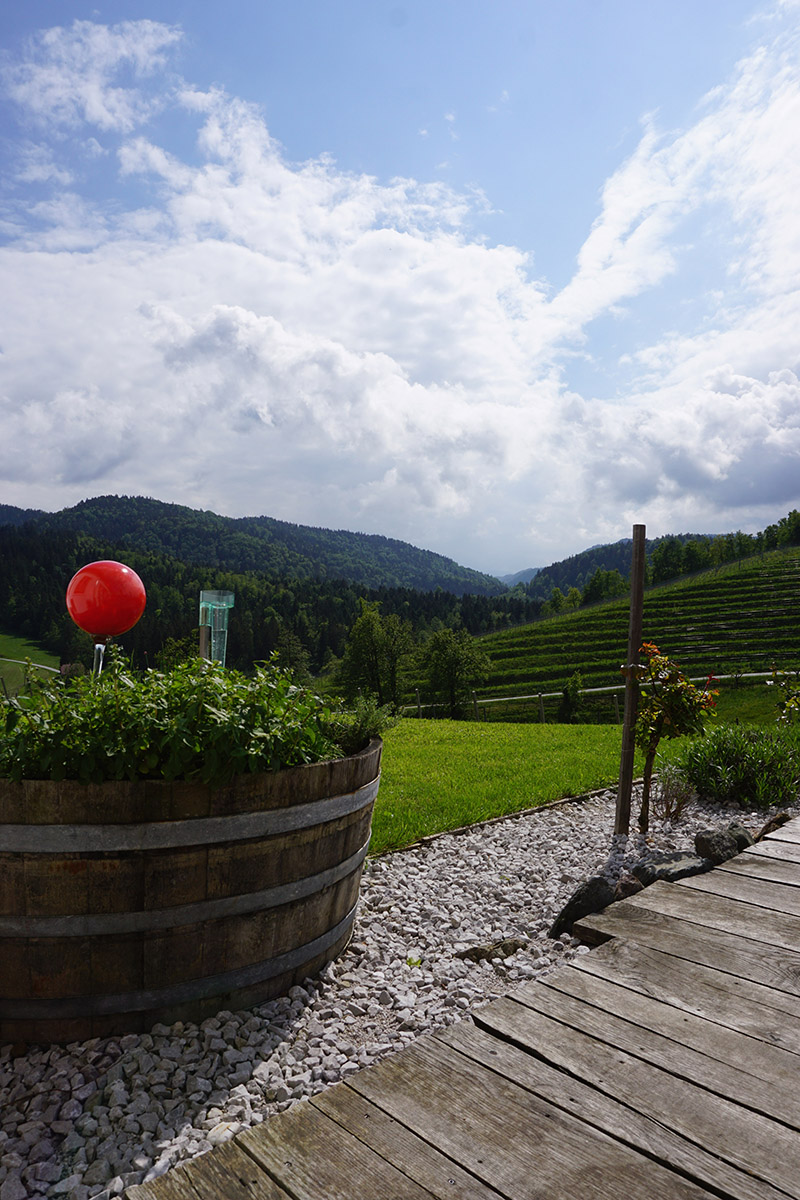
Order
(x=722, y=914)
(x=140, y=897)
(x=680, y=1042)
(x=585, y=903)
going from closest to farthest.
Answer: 1. (x=680, y=1042)
2. (x=140, y=897)
3. (x=722, y=914)
4. (x=585, y=903)

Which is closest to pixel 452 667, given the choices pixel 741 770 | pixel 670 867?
pixel 741 770

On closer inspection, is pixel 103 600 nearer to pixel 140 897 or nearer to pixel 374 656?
pixel 140 897

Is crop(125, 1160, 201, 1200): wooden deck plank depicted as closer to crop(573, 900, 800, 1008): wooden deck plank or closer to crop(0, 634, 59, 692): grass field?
crop(573, 900, 800, 1008): wooden deck plank

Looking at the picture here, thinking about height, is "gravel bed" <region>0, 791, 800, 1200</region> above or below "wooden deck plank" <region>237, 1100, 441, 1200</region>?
below

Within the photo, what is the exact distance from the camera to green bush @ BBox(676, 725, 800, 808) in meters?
7.31

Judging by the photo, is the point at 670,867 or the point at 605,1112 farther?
the point at 670,867

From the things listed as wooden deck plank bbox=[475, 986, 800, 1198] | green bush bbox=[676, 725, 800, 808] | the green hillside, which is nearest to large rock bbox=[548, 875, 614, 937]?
wooden deck plank bbox=[475, 986, 800, 1198]

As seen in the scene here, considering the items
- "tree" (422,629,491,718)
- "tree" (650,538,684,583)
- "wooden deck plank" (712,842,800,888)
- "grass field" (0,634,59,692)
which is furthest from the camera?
"tree" (650,538,684,583)

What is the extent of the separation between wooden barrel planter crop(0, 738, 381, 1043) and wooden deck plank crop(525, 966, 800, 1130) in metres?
1.20

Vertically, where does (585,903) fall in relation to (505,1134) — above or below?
below

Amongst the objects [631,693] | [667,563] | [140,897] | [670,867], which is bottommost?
[670,867]

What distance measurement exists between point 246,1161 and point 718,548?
116964 mm

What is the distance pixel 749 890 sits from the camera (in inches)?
147

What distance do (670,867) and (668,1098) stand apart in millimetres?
2506
